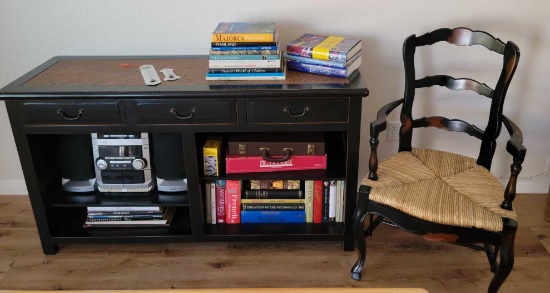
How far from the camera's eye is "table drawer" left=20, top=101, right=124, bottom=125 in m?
1.88

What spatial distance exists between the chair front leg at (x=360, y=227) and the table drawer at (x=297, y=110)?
0.97 feet

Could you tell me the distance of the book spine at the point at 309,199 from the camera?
216 cm

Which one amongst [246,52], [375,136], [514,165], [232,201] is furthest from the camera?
[232,201]

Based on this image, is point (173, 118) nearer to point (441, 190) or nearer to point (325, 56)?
point (325, 56)

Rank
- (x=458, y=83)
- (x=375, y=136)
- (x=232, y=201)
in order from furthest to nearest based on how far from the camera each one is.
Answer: (x=232, y=201) → (x=458, y=83) → (x=375, y=136)

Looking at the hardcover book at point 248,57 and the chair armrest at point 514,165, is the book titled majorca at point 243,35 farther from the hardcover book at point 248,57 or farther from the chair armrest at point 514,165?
the chair armrest at point 514,165

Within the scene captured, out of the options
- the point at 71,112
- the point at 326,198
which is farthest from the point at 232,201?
the point at 71,112

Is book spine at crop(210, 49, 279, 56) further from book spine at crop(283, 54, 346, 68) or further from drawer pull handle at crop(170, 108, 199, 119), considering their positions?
drawer pull handle at crop(170, 108, 199, 119)

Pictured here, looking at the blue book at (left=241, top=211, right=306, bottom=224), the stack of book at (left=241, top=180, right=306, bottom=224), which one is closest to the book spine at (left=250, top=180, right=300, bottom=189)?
the stack of book at (left=241, top=180, right=306, bottom=224)

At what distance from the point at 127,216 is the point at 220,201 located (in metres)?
0.42

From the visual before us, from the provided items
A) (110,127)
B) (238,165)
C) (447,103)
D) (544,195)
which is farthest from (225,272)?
(544,195)

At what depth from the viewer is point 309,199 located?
86.4 inches

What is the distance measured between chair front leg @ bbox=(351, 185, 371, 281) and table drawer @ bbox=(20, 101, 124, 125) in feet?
3.14

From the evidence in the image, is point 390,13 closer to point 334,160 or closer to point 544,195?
point 334,160
